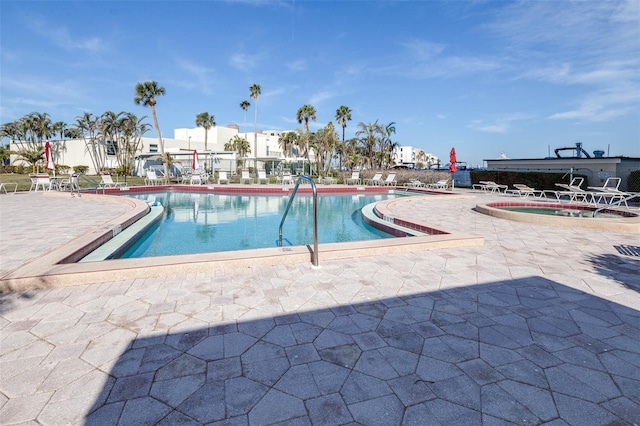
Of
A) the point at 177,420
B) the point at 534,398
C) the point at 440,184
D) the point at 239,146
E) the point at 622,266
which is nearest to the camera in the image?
the point at 177,420

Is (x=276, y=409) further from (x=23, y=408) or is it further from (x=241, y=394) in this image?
(x=23, y=408)

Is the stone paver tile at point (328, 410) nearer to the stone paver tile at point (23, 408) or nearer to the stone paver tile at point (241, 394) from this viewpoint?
the stone paver tile at point (241, 394)

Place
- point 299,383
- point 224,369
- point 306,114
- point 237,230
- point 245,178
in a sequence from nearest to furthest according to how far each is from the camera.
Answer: point 299,383, point 224,369, point 237,230, point 245,178, point 306,114

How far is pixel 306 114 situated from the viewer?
38.8 meters

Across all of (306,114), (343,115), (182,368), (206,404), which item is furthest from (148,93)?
(206,404)

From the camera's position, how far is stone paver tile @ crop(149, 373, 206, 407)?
5.11 feet

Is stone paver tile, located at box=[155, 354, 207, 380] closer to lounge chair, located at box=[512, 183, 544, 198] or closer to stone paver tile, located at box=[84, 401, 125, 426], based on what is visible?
stone paver tile, located at box=[84, 401, 125, 426]

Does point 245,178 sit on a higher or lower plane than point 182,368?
higher

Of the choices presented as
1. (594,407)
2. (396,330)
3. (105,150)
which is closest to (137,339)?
(396,330)

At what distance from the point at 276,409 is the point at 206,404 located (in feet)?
1.14

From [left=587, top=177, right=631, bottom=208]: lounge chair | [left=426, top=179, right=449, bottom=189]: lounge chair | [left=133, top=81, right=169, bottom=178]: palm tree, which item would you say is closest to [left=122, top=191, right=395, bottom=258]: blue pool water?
[left=587, top=177, right=631, bottom=208]: lounge chair

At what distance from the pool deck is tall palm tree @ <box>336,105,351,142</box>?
3663cm

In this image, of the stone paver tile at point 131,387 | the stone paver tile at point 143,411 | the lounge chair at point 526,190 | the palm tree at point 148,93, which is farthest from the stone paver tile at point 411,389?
the palm tree at point 148,93

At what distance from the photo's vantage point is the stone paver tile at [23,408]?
1.42 meters
